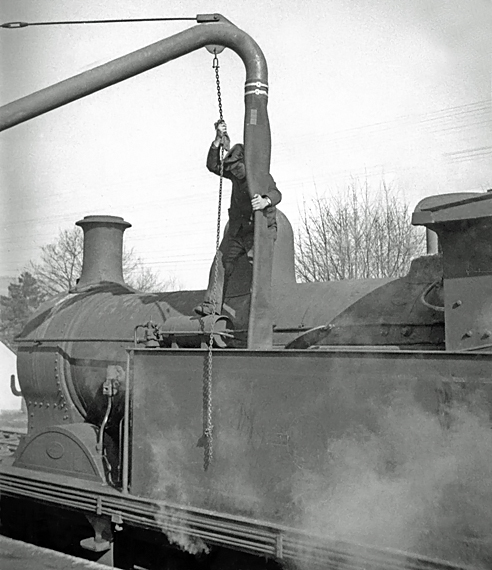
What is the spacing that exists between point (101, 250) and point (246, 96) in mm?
2838

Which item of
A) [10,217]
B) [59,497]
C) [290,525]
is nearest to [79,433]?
[59,497]

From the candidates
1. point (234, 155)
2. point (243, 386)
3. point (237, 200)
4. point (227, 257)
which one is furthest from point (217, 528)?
point (234, 155)

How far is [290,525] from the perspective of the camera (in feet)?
13.5

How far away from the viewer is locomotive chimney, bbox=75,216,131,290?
7.35m

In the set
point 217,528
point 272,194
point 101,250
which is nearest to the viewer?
point 217,528

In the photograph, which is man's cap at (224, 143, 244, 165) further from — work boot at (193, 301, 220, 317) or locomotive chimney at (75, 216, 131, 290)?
locomotive chimney at (75, 216, 131, 290)

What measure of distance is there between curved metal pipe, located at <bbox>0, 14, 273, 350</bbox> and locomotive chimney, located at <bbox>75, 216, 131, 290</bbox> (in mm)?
Result: 2054

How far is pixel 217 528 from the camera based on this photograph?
4.38 meters

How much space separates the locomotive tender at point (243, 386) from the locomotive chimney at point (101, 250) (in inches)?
28.1

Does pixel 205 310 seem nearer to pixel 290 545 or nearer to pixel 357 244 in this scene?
pixel 290 545

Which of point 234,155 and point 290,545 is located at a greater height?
point 234,155

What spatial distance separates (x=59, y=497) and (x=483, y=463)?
3.48 meters

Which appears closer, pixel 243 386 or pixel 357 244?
pixel 243 386

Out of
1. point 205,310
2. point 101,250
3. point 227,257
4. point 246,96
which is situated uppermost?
point 246,96
